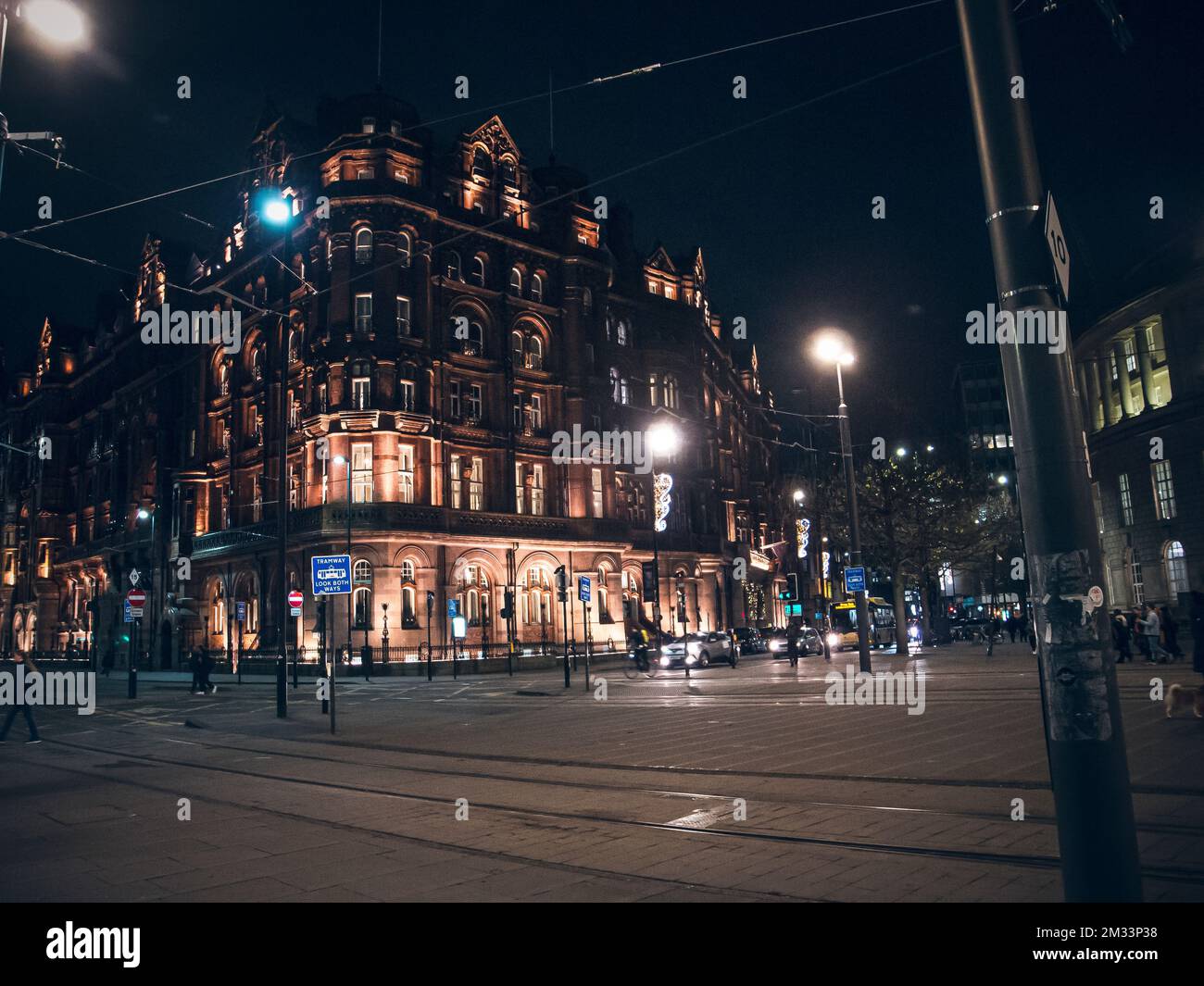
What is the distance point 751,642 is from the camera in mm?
54500

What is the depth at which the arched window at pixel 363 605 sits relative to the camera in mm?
45222

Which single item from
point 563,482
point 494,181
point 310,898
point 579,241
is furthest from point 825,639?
point 310,898

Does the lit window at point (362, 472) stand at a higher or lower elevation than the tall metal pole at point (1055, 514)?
higher

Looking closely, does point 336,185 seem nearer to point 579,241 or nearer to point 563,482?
point 579,241

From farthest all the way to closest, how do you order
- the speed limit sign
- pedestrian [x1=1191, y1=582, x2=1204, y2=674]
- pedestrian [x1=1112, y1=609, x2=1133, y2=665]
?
1. pedestrian [x1=1112, y1=609, x2=1133, y2=665]
2. pedestrian [x1=1191, y1=582, x2=1204, y2=674]
3. the speed limit sign

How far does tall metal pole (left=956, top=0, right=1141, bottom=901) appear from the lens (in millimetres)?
3896

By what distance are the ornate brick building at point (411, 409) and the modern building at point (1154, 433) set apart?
1047 inches

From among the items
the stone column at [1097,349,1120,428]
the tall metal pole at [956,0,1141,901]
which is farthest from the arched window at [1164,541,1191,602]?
the tall metal pole at [956,0,1141,901]

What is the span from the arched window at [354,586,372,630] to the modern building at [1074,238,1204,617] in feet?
122

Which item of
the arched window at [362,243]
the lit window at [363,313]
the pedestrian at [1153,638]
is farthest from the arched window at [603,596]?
the pedestrian at [1153,638]

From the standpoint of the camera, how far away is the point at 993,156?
4402 millimetres

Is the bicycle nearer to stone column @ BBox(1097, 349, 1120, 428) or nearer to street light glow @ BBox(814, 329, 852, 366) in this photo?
street light glow @ BBox(814, 329, 852, 366)

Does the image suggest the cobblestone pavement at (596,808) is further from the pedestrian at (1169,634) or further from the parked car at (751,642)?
the parked car at (751,642)
